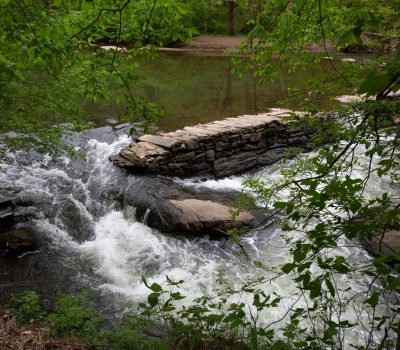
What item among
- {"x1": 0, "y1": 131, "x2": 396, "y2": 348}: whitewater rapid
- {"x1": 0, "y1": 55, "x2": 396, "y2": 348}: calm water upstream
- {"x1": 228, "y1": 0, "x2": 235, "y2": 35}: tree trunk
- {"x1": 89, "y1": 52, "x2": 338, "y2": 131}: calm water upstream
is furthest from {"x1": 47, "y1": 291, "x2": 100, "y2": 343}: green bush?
{"x1": 228, "y1": 0, "x2": 235, "y2": 35}: tree trunk

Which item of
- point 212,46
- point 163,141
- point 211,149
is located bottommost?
point 211,149

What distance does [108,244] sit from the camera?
6840mm

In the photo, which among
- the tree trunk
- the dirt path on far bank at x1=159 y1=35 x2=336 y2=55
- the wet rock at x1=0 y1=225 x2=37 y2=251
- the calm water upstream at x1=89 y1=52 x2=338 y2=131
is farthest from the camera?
the tree trunk

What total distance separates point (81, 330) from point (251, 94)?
12.8 m

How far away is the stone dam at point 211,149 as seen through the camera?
8711mm

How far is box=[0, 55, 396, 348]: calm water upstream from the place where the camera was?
5.71 m

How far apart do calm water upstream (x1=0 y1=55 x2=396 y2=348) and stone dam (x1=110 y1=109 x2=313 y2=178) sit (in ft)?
1.09

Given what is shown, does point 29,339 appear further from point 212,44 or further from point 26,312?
point 212,44

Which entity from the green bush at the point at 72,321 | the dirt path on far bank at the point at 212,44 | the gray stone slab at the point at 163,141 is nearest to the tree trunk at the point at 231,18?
the dirt path on far bank at the point at 212,44

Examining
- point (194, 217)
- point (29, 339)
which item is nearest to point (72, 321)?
point (29, 339)

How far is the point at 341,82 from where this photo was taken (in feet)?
10.1

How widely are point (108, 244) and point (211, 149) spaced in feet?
12.3

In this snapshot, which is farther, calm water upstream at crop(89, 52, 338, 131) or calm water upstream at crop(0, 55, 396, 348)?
calm water upstream at crop(89, 52, 338, 131)

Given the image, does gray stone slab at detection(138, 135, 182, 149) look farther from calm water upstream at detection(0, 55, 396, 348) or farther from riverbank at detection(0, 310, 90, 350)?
riverbank at detection(0, 310, 90, 350)
